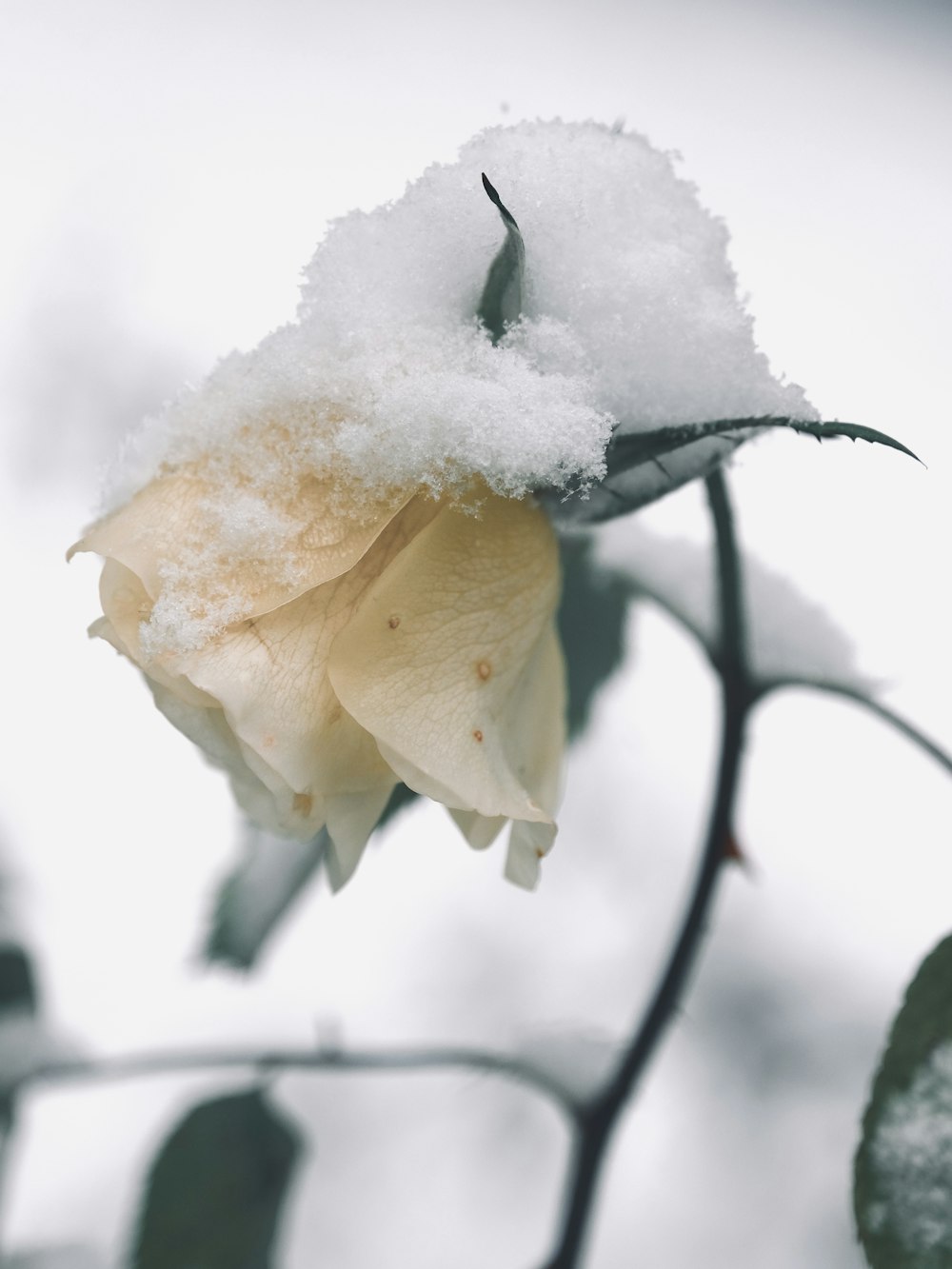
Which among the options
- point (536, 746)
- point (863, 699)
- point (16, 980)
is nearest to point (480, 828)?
point (536, 746)

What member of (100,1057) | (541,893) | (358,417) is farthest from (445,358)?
(541,893)

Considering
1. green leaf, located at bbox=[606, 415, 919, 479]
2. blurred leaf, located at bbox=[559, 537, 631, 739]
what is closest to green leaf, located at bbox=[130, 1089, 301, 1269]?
blurred leaf, located at bbox=[559, 537, 631, 739]

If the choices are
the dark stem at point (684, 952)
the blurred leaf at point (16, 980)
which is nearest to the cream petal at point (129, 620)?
the dark stem at point (684, 952)

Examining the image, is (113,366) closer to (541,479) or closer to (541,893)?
(541,893)

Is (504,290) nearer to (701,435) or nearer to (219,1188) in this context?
(701,435)

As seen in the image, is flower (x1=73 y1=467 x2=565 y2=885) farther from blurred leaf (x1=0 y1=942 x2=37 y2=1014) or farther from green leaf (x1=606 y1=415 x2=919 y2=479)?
blurred leaf (x1=0 y1=942 x2=37 y2=1014)

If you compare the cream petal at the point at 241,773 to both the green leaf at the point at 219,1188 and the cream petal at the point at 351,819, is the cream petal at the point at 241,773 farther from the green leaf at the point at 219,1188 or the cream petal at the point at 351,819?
the green leaf at the point at 219,1188

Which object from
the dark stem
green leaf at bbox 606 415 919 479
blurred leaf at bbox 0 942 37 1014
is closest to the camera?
green leaf at bbox 606 415 919 479
